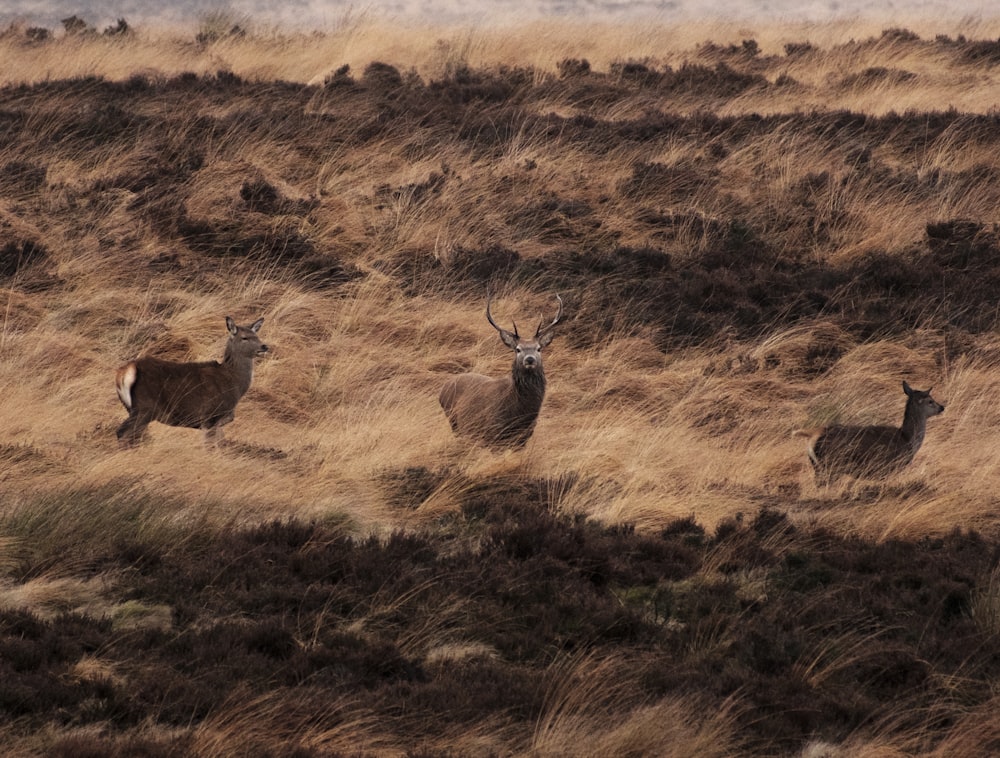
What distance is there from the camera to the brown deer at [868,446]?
11000 mm

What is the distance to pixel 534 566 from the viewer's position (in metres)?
8.42

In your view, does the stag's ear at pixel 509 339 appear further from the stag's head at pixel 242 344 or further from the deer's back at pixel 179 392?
the deer's back at pixel 179 392

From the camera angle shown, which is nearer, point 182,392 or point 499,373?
point 182,392

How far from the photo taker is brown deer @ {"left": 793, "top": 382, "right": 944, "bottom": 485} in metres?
11.0

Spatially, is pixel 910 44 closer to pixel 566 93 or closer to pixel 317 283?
pixel 566 93

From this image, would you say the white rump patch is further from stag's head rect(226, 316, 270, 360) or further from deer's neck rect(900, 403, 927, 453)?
deer's neck rect(900, 403, 927, 453)

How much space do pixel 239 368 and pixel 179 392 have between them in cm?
90

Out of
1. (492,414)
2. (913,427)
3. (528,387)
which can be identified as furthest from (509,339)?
(913,427)

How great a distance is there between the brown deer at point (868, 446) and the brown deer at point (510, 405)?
2247 mm

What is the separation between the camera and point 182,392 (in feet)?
37.6

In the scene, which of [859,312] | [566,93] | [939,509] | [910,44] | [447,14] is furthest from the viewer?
[447,14]

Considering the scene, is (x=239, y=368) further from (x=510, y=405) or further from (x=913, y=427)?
(x=913, y=427)

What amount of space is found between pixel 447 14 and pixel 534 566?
6033 centimetres

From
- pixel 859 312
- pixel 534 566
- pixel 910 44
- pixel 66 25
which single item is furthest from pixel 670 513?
pixel 66 25
